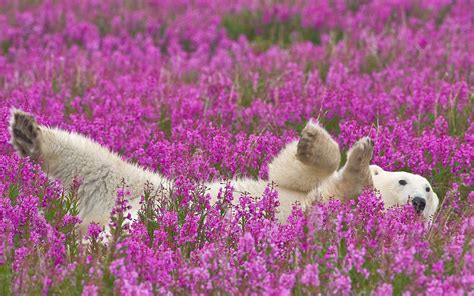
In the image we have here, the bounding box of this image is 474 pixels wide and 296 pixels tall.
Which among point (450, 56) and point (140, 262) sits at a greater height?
point (140, 262)

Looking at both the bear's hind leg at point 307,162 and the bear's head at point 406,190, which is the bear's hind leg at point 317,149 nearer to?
the bear's hind leg at point 307,162

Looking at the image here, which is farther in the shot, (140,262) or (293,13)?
(293,13)

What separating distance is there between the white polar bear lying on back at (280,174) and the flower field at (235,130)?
0.15 metres

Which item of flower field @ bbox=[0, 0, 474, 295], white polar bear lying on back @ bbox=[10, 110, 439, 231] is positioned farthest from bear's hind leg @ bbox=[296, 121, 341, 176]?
flower field @ bbox=[0, 0, 474, 295]

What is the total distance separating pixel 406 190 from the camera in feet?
18.5

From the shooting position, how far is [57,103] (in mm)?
7430

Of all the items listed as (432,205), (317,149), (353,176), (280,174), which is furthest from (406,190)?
(280,174)

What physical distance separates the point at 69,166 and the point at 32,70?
3919 millimetres

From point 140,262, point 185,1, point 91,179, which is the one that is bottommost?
point 185,1

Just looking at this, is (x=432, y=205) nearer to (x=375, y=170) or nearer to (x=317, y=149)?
(x=375, y=170)

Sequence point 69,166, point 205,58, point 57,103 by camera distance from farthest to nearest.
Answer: point 205,58
point 57,103
point 69,166

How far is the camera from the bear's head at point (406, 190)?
18.1 ft

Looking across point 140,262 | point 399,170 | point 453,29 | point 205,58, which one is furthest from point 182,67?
point 140,262

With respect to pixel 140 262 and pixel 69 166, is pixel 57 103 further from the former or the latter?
pixel 140 262
